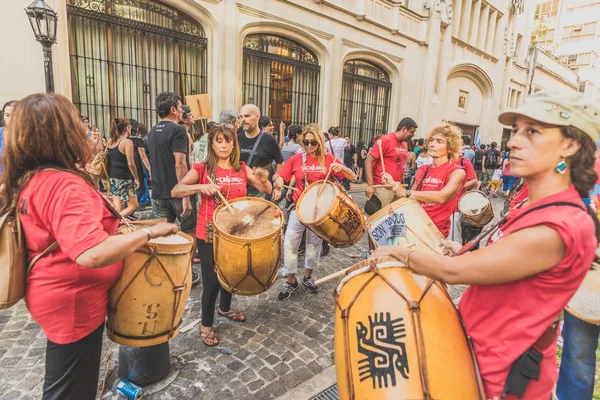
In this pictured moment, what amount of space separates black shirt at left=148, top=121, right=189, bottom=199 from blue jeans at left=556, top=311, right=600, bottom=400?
13.1 ft

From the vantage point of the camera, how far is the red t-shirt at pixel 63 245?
1441 millimetres

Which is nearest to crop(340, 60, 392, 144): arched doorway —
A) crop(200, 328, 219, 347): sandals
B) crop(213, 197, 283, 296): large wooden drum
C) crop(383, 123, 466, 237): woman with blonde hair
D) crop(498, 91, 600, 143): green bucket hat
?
crop(383, 123, 466, 237): woman with blonde hair

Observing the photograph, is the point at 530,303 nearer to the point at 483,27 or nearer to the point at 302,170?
the point at 302,170

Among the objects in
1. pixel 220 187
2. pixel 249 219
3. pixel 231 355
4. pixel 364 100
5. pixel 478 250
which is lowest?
pixel 231 355

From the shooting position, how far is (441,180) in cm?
354

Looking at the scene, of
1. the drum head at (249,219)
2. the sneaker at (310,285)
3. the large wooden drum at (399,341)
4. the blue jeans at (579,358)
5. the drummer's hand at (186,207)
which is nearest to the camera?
the large wooden drum at (399,341)

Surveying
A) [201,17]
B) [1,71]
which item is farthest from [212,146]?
[201,17]

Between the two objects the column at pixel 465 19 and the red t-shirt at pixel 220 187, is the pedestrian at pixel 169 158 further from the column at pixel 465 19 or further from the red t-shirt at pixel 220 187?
the column at pixel 465 19

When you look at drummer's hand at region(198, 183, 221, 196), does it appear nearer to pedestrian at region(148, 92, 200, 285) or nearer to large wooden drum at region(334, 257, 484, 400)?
pedestrian at region(148, 92, 200, 285)

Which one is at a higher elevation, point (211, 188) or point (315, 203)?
point (211, 188)

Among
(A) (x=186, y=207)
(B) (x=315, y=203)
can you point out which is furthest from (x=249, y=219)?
(A) (x=186, y=207)

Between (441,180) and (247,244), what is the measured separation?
2.14 m

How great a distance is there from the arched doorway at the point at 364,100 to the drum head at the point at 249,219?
1136 centimetres

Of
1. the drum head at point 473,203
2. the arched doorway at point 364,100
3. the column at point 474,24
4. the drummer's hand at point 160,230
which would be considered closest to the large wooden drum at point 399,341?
the drummer's hand at point 160,230
